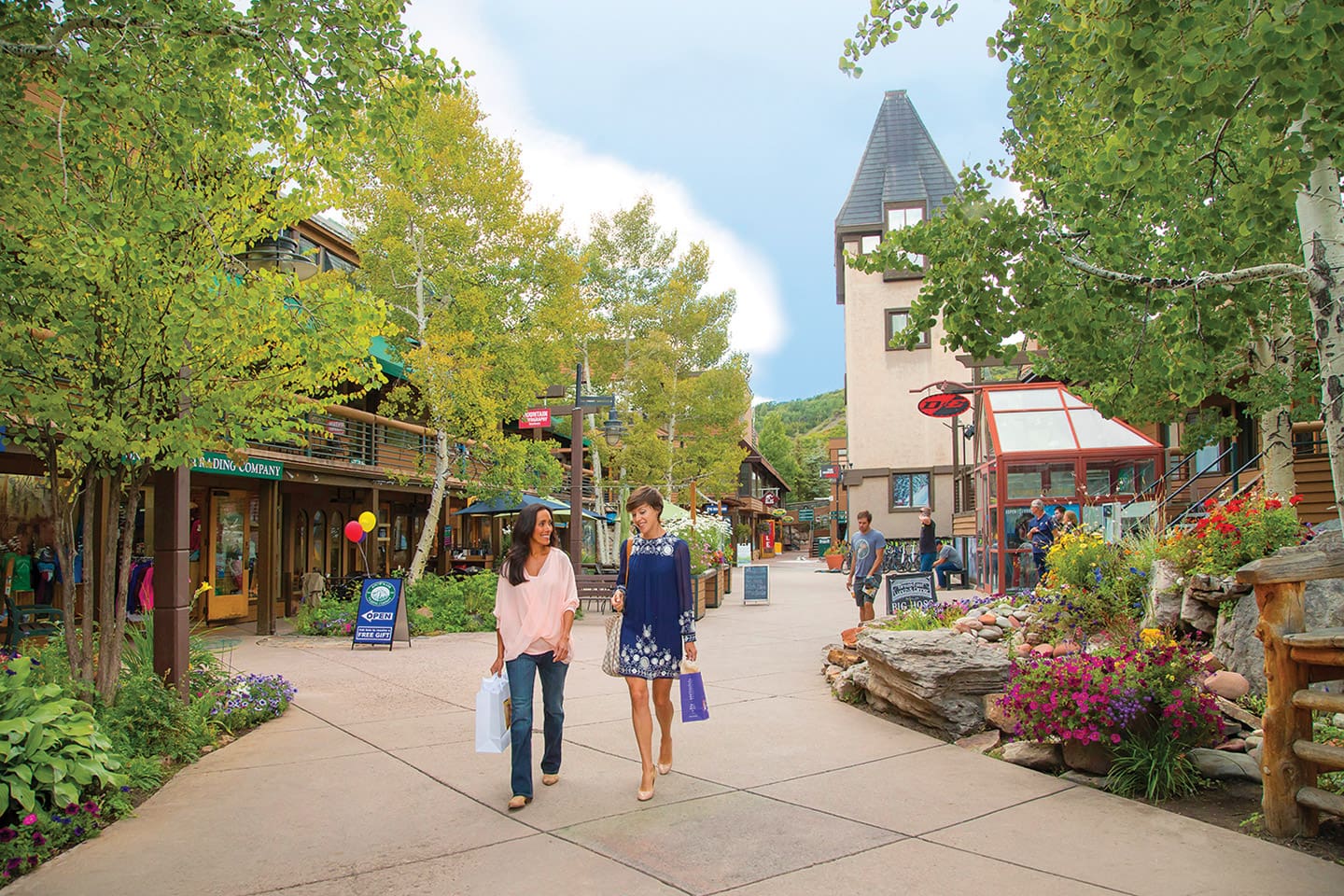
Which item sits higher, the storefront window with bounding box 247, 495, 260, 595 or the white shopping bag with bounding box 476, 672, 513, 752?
the storefront window with bounding box 247, 495, 260, 595

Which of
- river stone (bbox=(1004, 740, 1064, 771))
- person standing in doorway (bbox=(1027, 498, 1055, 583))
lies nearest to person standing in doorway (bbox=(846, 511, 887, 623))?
person standing in doorway (bbox=(1027, 498, 1055, 583))

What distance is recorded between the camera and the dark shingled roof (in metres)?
38.8

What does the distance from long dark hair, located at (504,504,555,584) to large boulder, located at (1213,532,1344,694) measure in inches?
194

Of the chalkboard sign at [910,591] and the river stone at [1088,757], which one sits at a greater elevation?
the chalkboard sign at [910,591]

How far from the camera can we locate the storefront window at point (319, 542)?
22.2 meters

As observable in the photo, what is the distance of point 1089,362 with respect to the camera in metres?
8.25

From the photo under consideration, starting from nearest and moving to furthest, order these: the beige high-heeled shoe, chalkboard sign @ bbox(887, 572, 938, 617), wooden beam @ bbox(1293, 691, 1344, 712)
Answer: wooden beam @ bbox(1293, 691, 1344, 712)
the beige high-heeled shoe
chalkboard sign @ bbox(887, 572, 938, 617)

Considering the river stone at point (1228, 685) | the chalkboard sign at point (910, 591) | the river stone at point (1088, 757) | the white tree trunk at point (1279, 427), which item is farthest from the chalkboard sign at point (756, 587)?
the river stone at point (1088, 757)

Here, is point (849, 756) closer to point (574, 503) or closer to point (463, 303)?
point (463, 303)

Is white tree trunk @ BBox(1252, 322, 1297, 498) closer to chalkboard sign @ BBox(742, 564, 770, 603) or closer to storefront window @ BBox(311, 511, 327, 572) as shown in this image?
chalkboard sign @ BBox(742, 564, 770, 603)

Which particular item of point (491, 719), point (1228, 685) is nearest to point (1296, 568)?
point (1228, 685)

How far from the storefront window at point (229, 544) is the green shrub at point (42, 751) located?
13772mm

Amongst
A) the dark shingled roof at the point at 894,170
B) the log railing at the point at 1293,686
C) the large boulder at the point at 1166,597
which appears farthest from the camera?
the dark shingled roof at the point at 894,170

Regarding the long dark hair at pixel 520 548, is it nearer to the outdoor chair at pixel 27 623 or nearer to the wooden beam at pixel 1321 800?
the wooden beam at pixel 1321 800
